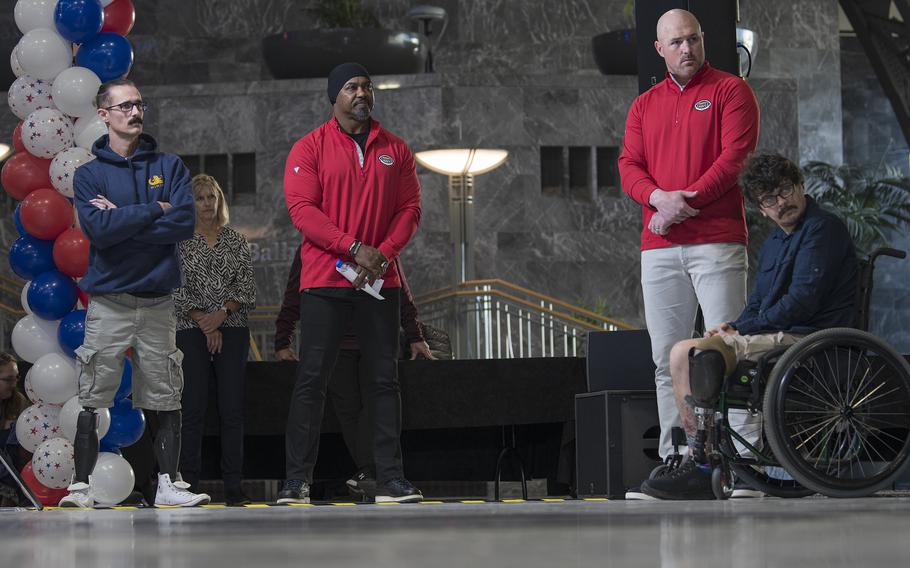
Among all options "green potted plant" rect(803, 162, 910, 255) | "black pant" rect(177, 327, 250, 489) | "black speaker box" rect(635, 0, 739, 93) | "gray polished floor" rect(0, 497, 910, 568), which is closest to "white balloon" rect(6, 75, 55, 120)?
"black pant" rect(177, 327, 250, 489)

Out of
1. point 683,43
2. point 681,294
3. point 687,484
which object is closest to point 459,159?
point 683,43

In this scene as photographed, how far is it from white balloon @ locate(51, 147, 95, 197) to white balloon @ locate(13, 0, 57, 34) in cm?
56

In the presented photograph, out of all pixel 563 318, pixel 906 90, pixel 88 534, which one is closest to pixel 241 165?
pixel 563 318

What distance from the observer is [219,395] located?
5.12m

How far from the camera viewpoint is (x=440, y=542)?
7.42 feet

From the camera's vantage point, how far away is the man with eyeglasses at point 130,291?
4270mm

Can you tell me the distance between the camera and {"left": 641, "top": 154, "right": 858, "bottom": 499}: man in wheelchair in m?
3.92

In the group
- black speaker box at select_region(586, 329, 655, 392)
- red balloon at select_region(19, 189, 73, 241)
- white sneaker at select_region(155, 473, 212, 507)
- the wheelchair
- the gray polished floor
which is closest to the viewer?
the gray polished floor

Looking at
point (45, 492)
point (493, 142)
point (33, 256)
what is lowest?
point (45, 492)

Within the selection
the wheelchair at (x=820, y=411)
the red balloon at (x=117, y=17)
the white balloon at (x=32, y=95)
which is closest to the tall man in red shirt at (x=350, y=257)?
the wheelchair at (x=820, y=411)

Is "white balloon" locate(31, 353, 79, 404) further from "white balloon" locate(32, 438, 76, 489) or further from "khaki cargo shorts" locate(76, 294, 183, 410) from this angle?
"khaki cargo shorts" locate(76, 294, 183, 410)

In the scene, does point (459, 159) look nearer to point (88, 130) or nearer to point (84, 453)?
point (88, 130)

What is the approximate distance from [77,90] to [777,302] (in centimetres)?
284

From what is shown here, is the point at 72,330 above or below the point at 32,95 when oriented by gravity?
below
